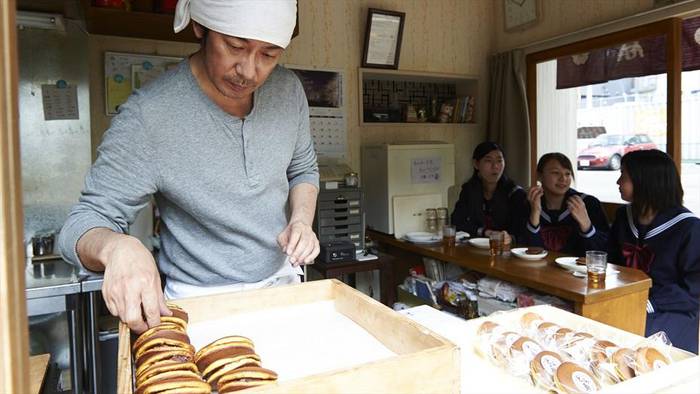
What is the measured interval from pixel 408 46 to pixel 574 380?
126 inches

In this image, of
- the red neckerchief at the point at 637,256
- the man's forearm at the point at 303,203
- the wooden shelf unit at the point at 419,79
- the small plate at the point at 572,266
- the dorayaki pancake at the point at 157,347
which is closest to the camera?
the dorayaki pancake at the point at 157,347

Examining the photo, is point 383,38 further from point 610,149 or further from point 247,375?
point 247,375

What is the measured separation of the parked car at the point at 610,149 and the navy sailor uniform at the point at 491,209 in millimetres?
506

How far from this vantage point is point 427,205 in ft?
10.7

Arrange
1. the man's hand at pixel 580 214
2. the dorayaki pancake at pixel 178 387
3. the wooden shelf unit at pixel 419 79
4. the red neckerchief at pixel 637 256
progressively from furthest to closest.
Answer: the wooden shelf unit at pixel 419 79 < the man's hand at pixel 580 214 < the red neckerchief at pixel 637 256 < the dorayaki pancake at pixel 178 387

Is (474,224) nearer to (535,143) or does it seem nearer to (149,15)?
(535,143)

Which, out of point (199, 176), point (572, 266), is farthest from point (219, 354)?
point (572, 266)

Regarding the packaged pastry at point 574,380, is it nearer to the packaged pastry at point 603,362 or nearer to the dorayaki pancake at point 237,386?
the packaged pastry at point 603,362

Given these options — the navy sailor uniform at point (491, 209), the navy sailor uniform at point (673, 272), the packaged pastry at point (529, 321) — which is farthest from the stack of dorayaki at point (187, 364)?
the navy sailor uniform at point (491, 209)

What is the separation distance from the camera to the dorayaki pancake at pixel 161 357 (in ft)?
1.92

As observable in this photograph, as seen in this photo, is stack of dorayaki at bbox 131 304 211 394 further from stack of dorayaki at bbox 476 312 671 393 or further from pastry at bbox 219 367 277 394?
stack of dorayaki at bbox 476 312 671 393

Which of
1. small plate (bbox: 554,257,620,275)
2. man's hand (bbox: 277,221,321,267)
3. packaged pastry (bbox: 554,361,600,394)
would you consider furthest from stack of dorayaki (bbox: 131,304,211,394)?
small plate (bbox: 554,257,620,275)

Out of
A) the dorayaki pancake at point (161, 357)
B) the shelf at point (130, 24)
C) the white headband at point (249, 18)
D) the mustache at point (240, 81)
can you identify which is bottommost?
the dorayaki pancake at point (161, 357)

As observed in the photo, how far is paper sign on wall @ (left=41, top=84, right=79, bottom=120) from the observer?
245 cm
